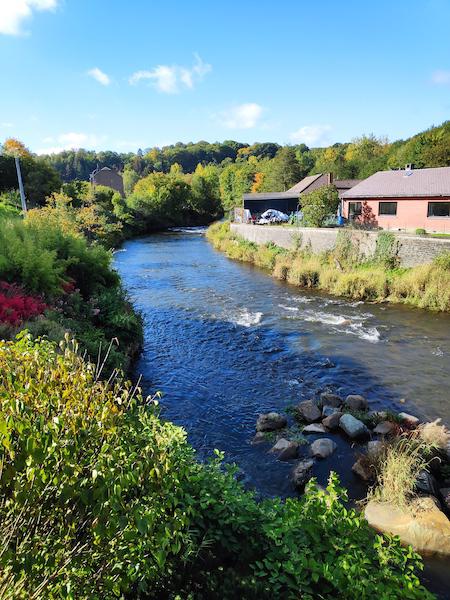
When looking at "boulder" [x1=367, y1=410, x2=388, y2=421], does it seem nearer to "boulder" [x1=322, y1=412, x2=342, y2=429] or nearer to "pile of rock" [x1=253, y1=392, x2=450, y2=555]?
"pile of rock" [x1=253, y1=392, x2=450, y2=555]

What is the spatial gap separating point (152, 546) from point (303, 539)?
1.75 meters

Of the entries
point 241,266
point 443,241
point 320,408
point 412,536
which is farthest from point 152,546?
point 241,266

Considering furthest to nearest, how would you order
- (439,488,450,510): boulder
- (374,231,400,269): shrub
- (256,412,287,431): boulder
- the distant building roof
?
the distant building roof → (374,231,400,269): shrub → (256,412,287,431): boulder → (439,488,450,510): boulder

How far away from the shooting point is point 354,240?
85.5ft

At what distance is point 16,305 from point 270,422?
676 centimetres

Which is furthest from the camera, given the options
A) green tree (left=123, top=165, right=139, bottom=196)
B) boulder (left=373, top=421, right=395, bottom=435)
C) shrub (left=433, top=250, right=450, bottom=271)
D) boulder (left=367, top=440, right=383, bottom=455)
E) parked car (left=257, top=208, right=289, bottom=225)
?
green tree (left=123, top=165, right=139, bottom=196)

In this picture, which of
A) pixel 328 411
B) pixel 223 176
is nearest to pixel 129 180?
pixel 223 176

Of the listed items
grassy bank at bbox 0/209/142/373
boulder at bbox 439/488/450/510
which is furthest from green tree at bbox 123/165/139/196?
boulder at bbox 439/488/450/510

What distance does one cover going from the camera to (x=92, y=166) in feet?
462

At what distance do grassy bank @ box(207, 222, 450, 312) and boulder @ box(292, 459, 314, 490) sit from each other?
13.9 metres

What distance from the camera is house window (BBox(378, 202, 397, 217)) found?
31073mm

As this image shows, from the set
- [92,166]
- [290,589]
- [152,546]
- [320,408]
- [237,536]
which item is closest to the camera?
[152,546]

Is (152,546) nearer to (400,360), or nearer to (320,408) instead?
(320,408)

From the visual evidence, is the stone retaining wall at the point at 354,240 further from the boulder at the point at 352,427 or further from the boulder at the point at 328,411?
the boulder at the point at 352,427
